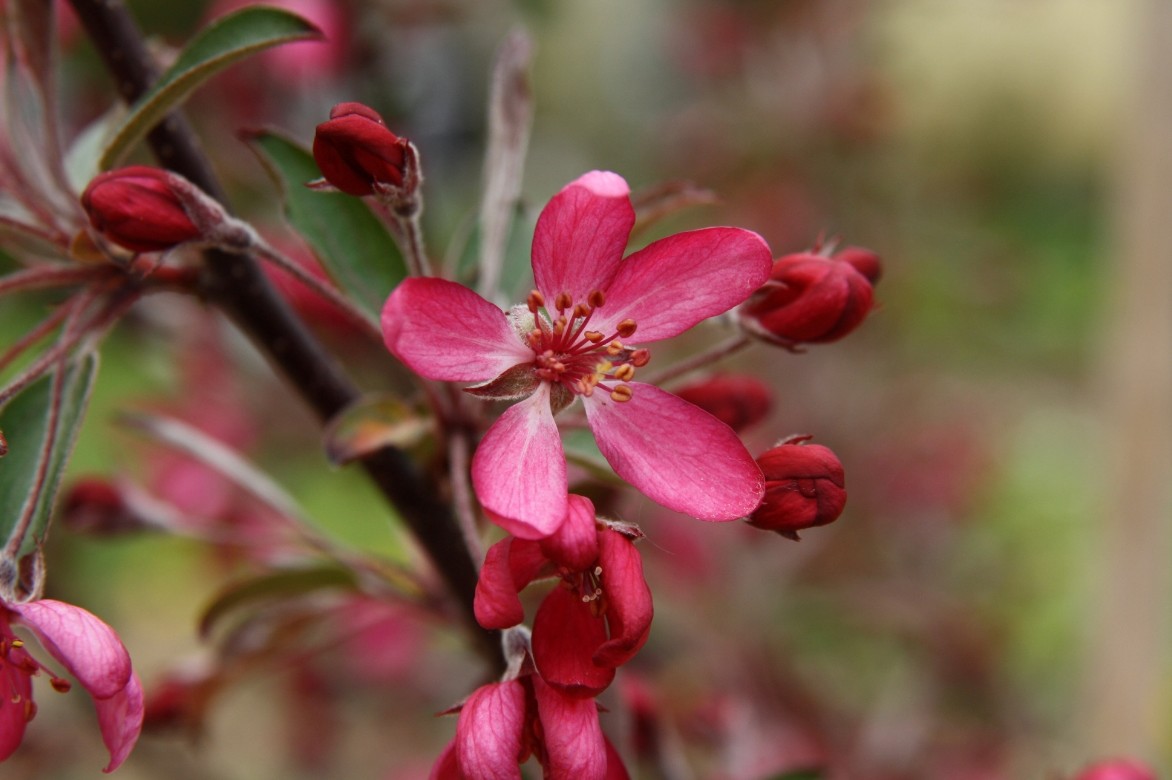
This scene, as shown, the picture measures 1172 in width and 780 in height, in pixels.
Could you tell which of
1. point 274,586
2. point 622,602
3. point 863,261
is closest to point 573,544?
point 622,602

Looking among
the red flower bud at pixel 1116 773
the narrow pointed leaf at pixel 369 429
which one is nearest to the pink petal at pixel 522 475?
the narrow pointed leaf at pixel 369 429

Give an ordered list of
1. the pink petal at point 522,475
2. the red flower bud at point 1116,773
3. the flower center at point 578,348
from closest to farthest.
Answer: the pink petal at point 522,475 → the flower center at point 578,348 → the red flower bud at point 1116,773

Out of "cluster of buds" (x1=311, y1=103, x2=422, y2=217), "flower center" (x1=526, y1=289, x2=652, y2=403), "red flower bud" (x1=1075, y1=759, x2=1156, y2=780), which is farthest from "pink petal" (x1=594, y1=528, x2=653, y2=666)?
"red flower bud" (x1=1075, y1=759, x2=1156, y2=780)

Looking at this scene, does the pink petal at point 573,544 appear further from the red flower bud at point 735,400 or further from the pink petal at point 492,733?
the red flower bud at point 735,400

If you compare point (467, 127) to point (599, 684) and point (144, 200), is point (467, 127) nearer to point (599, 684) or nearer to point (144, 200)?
point (144, 200)

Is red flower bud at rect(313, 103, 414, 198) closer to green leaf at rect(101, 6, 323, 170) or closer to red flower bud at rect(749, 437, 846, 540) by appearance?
green leaf at rect(101, 6, 323, 170)
